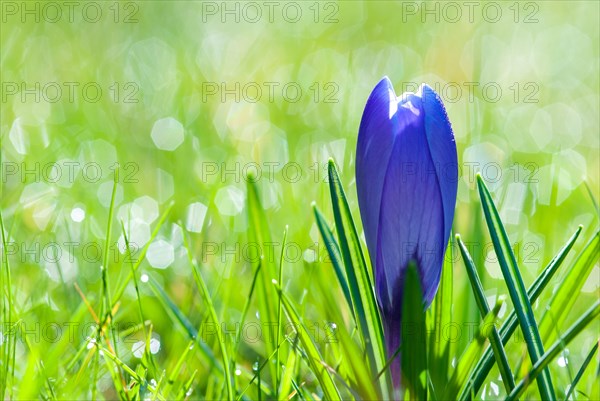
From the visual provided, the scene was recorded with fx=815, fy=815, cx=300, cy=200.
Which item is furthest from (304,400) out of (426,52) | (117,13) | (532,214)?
(117,13)

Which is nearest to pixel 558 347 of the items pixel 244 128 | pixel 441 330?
pixel 441 330

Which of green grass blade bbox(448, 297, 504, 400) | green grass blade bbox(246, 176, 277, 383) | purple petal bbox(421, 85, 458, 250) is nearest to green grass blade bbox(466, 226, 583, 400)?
green grass blade bbox(448, 297, 504, 400)

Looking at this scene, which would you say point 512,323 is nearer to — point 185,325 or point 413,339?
point 413,339

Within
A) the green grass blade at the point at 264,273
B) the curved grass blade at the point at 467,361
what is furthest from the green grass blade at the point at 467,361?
the green grass blade at the point at 264,273

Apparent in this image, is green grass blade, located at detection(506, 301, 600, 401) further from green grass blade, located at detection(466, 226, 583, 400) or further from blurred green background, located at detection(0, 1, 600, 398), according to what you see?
blurred green background, located at detection(0, 1, 600, 398)

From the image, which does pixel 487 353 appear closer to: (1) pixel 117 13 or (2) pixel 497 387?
(2) pixel 497 387

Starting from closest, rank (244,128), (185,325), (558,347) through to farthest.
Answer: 1. (558,347)
2. (185,325)
3. (244,128)
